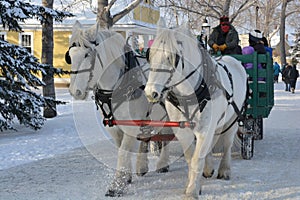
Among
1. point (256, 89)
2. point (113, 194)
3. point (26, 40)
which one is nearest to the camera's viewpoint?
point (113, 194)

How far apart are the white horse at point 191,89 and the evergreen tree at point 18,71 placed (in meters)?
5.63

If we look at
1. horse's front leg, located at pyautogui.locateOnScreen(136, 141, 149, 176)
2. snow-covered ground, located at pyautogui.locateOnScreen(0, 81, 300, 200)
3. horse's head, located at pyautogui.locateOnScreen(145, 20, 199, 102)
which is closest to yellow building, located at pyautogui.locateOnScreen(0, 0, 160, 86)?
snow-covered ground, located at pyautogui.locateOnScreen(0, 81, 300, 200)

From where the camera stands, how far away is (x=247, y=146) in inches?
318

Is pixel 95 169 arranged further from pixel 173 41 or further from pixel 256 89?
pixel 173 41

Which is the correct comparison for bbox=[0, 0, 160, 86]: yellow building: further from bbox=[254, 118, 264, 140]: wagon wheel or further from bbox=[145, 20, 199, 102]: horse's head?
bbox=[145, 20, 199, 102]: horse's head

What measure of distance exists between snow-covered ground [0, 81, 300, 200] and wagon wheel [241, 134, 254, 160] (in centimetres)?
12

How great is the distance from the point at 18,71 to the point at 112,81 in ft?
18.0

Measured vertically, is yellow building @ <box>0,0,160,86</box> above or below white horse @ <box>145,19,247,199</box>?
above

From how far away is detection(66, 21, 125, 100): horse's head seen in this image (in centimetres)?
530

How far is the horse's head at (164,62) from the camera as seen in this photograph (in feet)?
15.5

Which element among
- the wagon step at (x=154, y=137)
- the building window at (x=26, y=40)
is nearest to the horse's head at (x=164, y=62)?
the wagon step at (x=154, y=137)

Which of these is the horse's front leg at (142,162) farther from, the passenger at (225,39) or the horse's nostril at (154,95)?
the passenger at (225,39)

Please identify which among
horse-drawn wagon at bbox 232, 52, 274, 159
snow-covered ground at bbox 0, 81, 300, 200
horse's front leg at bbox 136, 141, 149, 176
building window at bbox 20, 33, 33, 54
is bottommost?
snow-covered ground at bbox 0, 81, 300, 200

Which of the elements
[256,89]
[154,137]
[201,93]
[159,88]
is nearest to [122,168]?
[154,137]
